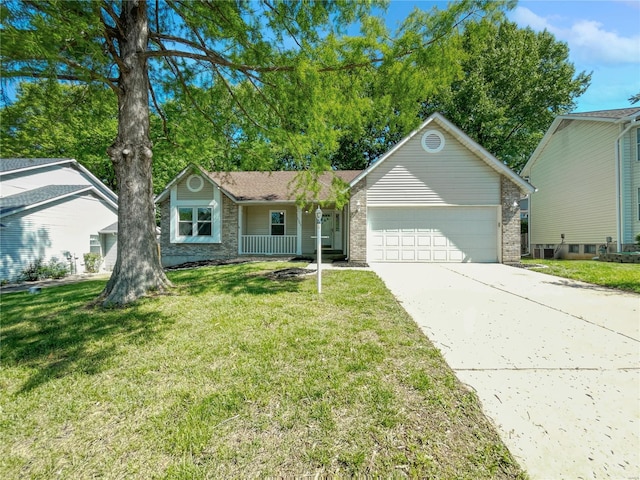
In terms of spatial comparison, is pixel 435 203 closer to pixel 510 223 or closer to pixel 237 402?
pixel 510 223

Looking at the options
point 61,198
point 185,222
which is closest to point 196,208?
point 185,222

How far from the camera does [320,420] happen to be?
89.3 inches

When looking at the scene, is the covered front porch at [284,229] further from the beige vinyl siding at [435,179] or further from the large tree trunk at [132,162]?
the large tree trunk at [132,162]

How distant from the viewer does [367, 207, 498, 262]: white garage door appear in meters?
12.2

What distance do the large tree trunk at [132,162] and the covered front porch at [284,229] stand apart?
8788mm

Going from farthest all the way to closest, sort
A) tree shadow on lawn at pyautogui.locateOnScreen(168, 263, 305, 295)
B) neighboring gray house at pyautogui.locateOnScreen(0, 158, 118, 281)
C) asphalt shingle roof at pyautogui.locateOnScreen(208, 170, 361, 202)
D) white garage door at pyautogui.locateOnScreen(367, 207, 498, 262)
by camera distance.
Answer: asphalt shingle roof at pyautogui.locateOnScreen(208, 170, 361, 202) < neighboring gray house at pyautogui.locateOnScreen(0, 158, 118, 281) < white garage door at pyautogui.locateOnScreen(367, 207, 498, 262) < tree shadow on lawn at pyautogui.locateOnScreen(168, 263, 305, 295)

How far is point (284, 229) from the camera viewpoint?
52.4 feet

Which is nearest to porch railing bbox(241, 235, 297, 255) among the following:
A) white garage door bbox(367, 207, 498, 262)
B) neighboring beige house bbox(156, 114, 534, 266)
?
neighboring beige house bbox(156, 114, 534, 266)

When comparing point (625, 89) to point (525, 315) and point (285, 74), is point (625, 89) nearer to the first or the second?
point (525, 315)

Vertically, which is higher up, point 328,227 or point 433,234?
point 328,227

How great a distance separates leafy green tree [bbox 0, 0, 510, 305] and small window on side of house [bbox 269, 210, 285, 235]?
8.81 m

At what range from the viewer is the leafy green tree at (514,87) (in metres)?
22.0

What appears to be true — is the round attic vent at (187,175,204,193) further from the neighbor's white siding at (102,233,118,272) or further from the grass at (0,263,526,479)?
the grass at (0,263,526,479)

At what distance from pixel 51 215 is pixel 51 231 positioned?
0.81 metres
